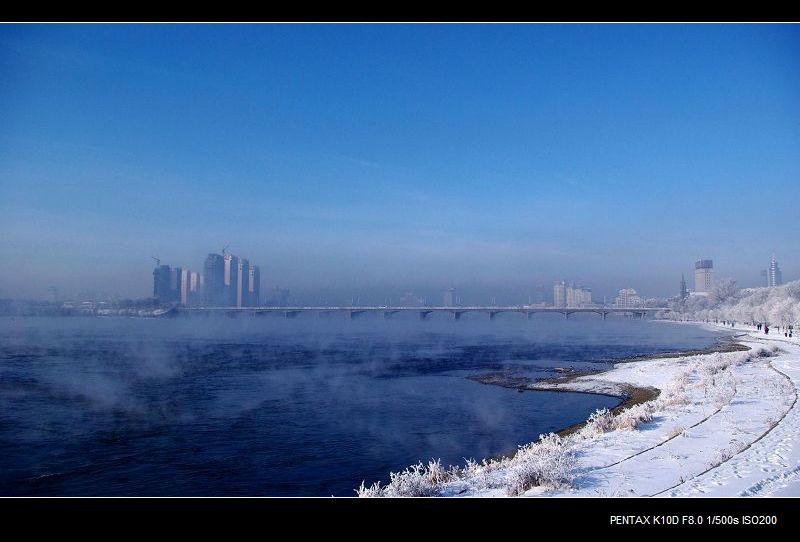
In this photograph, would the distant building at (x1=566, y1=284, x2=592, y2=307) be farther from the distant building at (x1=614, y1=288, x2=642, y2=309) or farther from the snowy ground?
the snowy ground

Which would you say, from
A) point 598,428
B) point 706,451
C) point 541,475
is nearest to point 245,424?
point 598,428

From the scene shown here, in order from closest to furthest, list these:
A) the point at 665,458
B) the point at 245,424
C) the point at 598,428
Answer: the point at 665,458 < the point at 598,428 < the point at 245,424

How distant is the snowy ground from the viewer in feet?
24.2

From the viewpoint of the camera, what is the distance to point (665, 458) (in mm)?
8984

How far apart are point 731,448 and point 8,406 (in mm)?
21986

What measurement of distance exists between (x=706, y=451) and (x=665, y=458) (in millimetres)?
918

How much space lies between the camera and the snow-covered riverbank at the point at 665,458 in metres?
7.52

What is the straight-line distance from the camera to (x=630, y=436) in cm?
1130

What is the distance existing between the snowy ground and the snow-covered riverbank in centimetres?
1

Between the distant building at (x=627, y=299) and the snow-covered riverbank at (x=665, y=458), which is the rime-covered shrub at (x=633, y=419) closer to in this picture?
the snow-covered riverbank at (x=665, y=458)

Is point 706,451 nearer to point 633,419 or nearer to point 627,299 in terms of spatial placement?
Answer: point 633,419

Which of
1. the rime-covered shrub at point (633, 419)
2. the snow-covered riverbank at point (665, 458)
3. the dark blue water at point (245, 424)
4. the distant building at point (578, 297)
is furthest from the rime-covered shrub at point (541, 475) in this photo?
the distant building at point (578, 297)

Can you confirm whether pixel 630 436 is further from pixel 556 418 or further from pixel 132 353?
pixel 132 353
